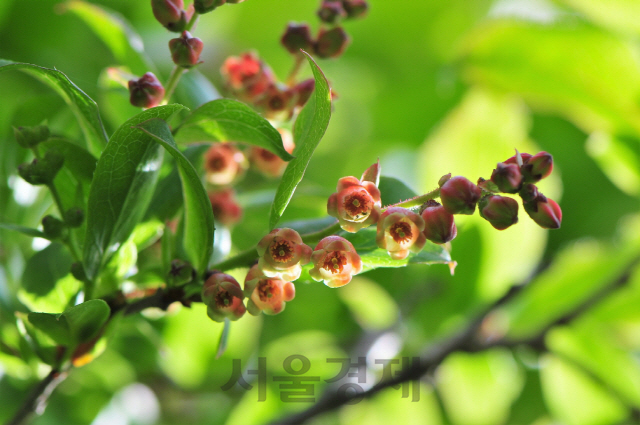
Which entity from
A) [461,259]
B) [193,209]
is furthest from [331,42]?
[461,259]

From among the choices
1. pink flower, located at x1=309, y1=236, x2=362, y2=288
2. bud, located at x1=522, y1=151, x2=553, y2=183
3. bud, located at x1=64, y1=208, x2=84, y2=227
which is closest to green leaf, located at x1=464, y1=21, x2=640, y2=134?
bud, located at x1=522, y1=151, x2=553, y2=183

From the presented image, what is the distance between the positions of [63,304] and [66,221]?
0.41 feet

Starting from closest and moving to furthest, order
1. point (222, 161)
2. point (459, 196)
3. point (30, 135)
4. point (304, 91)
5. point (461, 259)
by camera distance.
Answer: point (459, 196) < point (30, 135) < point (304, 91) < point (222, 161) < point (461, 259)

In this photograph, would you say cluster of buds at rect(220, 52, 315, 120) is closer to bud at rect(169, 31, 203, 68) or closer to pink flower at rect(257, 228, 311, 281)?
bud at rect(169, 31, 203, 68)

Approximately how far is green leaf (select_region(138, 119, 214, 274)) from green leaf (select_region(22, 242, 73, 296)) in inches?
6.4

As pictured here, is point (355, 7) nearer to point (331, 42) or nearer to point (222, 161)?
point (331, 42)

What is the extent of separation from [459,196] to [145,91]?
363mm

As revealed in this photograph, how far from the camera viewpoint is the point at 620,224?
154 centimetres

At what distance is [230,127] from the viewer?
0.61m

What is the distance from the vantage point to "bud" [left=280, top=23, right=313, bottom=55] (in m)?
0.77

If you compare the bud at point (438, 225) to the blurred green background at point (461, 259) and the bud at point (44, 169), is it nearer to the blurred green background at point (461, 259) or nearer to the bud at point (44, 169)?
the bud at point (44, 169)

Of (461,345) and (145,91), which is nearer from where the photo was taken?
(145,91)

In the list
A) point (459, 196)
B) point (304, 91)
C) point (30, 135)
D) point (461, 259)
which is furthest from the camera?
point (461, 259)

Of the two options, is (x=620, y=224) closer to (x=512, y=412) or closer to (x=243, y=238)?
(x=512, y=412)
